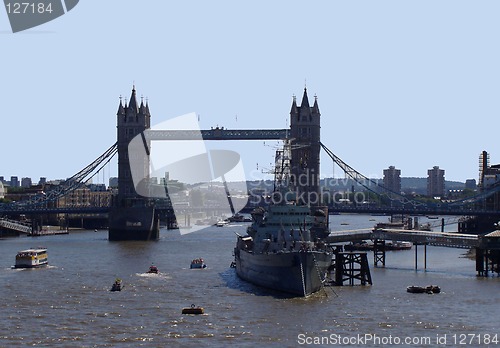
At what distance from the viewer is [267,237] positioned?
75.7 m

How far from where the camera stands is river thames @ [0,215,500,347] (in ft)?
167

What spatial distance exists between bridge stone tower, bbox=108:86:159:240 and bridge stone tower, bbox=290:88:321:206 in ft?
69.1

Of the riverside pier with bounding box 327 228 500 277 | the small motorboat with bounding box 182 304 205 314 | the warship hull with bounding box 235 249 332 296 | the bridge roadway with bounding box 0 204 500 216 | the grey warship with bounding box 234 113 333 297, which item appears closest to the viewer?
the small motorboat with bounding box 182 304 205 314

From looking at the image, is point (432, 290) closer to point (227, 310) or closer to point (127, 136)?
point (227, 310)

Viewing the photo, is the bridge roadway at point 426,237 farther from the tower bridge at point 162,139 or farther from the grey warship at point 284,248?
the tower bridge at point 162,139

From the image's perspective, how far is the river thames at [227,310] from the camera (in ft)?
167

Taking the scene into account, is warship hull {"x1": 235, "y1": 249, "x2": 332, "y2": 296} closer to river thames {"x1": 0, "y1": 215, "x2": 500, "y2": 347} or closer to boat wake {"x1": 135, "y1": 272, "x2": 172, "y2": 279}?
river thames {"x1": 0, "y1": 215, "x2": 500, "y2": 347}

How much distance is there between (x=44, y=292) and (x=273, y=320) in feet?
65.0

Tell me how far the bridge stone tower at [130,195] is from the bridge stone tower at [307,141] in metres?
21.1

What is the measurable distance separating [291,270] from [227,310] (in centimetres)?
729

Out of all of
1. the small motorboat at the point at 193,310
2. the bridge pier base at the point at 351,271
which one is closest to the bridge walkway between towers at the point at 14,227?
the bridge pier base at the point at 351,271

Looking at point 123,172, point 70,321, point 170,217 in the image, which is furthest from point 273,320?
point 170,217

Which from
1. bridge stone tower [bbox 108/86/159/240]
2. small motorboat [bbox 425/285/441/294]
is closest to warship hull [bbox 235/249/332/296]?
small motorboat [bbox 425/285/441/294]

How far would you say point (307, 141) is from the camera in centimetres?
15225
